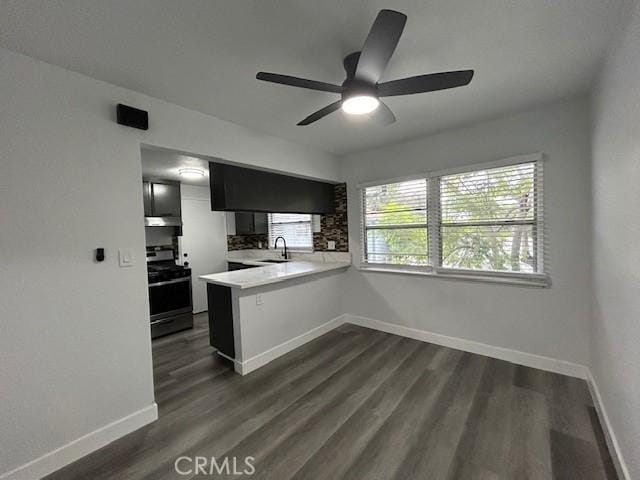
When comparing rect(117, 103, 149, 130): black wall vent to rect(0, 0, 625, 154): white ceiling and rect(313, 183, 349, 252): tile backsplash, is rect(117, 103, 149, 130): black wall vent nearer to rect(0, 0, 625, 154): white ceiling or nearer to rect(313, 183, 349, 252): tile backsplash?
rect(0, 0, 625, 154): white ceiling

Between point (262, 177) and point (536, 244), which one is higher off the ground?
point (262, 177)

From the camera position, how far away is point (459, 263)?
122 inches

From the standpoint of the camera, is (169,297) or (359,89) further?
(169,297)

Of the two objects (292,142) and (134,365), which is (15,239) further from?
(292,142)

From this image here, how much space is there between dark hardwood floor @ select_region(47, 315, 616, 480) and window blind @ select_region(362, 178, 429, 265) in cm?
123

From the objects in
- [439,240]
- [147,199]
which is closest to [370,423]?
[439,240]

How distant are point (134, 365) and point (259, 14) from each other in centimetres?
239

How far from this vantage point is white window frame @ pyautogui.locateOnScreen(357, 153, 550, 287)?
2.58 metres

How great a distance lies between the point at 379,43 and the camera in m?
1.28

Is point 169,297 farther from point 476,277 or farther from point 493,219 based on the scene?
point 493,219

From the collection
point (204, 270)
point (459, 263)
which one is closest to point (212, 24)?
point (459, 263)

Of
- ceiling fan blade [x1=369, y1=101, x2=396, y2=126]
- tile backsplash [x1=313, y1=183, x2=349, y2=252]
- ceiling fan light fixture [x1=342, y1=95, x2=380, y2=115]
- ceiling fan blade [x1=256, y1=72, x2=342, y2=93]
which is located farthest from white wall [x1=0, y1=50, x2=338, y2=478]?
tile backsplash [x1=313, y1=183, x2=349, y2=252]

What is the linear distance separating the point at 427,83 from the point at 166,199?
4.11 m

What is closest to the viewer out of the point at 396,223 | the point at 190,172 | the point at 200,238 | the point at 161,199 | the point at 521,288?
the point at 521,288
